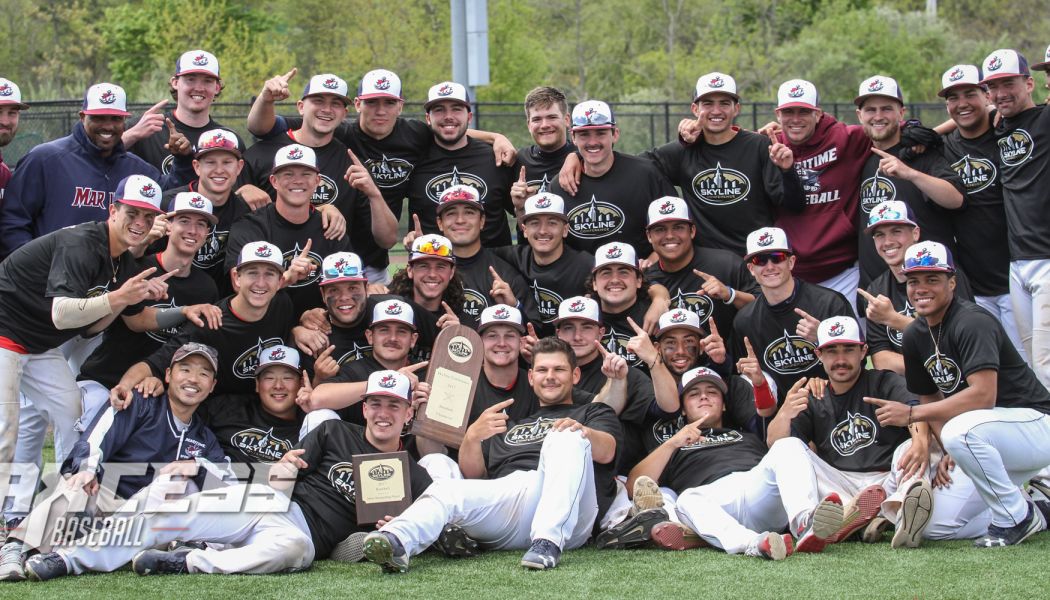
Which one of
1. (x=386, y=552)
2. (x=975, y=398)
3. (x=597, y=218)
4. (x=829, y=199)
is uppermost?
(x=829, y=199)

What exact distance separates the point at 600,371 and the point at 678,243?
1.15 meters

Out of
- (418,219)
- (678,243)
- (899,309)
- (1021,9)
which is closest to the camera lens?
(899,309)

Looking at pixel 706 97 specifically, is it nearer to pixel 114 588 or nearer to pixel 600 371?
pixel 600 371

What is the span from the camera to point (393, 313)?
7430 mm

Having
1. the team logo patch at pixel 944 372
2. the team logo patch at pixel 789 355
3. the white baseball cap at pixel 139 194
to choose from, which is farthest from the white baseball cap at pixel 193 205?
the team logo patch at pixel 944 372

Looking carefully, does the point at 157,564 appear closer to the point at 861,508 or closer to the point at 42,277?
the point at 42,277

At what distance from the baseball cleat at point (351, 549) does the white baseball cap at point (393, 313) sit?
1489 mm

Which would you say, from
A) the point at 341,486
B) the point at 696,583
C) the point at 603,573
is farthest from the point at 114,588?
the point at 696,583

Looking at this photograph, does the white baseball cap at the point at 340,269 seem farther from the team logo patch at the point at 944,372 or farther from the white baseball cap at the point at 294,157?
the team logo patch at the point at 944,372

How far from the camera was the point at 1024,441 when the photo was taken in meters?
6.30

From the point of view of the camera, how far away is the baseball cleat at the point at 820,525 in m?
6.02

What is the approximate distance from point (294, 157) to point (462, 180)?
4.96ft

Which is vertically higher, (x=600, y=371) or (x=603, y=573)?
(x=600, y=371)

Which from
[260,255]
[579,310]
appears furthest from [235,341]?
[579,310]
